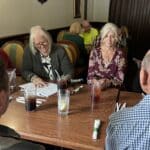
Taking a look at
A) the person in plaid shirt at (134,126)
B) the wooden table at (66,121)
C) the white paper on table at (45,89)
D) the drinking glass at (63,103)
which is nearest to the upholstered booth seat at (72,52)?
the white paper on table at (45,89)

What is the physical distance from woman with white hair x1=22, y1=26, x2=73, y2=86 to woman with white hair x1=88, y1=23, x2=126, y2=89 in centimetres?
24

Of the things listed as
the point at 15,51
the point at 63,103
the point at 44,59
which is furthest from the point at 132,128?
the point at 15,51

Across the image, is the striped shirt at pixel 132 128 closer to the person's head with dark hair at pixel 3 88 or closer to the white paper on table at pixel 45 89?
the person's head with dark hair at pixel 3 88

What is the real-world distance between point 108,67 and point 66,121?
1.08 meters

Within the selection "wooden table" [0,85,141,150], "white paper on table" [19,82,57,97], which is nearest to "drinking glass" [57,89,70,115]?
"wooden table" [0,85,141,150]

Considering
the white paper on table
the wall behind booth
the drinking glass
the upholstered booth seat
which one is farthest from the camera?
the wall behind booth

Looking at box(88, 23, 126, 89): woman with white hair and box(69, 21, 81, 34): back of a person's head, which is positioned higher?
box(88, 23, 126, 89): woman with white hair

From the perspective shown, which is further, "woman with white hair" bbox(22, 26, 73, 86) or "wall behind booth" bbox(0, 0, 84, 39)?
"wall behind booth" bbox(0, 0, 84, 39)

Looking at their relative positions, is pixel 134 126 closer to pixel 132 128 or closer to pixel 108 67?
pixel 132 128

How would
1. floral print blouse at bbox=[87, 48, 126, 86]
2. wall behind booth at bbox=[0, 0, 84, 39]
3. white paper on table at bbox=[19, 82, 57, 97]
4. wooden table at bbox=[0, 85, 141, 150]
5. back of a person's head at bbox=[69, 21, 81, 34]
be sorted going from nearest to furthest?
1. wooden table at bbox=[0, 85, 141, 150]
2. white paper on table at bbox=[19, 82, 57, 97]
3. floral print blouse at bbox=[87, 48, 126, 86]
4. wall behind booth at bbox=[0, 0, 84, 39]
5. back of a person's head at bbox=[69, 21, 81, 34]

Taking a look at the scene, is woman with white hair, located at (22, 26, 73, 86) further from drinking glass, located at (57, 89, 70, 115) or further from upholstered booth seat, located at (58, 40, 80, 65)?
drinking glass, located at (57, 89, 70, 115)

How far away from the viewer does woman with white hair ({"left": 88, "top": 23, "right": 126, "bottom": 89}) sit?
2.57m

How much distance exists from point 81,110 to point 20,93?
0.51 metres

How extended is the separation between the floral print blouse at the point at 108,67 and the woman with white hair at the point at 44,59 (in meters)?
0.22
